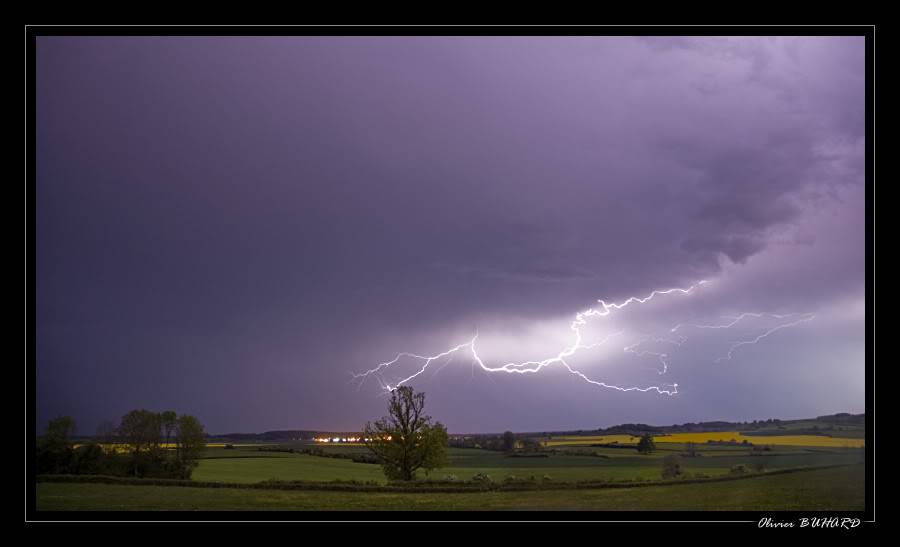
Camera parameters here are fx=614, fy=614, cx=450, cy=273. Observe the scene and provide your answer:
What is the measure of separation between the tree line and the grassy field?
230 cm

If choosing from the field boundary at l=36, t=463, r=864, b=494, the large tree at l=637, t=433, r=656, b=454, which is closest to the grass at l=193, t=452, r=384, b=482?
the field boundary at l=36, t=463, r=864, b=494

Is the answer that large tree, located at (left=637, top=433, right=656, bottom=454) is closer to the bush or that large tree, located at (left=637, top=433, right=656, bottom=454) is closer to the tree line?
the bush

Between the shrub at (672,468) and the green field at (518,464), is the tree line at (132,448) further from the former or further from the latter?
the shrub at (672,468)

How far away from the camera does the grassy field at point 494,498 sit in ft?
59.3

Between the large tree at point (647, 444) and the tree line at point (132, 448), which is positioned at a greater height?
the tree line at point (132, 448)

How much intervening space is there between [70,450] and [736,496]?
24521mm

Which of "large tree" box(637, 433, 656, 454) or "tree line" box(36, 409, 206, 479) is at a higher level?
"tree line" box(36, 409, 206, 479)

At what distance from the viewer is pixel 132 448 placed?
82.2 feet

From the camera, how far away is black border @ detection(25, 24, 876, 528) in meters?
16.8
